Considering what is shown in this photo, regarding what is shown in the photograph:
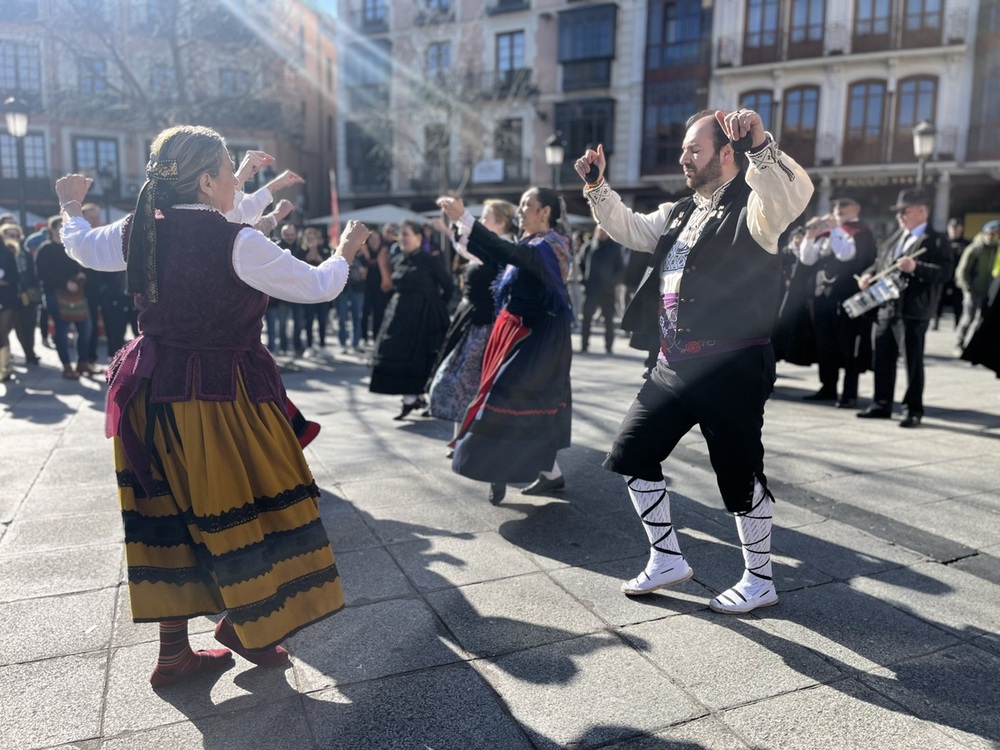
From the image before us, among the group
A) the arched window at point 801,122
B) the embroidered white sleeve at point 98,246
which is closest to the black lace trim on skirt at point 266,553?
the embroidered white sleeve at point 98,246

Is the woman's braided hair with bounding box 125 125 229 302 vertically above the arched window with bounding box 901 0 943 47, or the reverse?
the arched window with bounding box 901 0 943 47

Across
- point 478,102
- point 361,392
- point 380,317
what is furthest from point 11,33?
point 361,392

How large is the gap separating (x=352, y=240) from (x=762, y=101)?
83.4 ft

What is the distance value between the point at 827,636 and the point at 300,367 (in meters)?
8.01

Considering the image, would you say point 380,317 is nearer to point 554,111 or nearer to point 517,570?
point 517,570

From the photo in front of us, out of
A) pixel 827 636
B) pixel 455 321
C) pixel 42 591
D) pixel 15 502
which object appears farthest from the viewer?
pixel 455 321

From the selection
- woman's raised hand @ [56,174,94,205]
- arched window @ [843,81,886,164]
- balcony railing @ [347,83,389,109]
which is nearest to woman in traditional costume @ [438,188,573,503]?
woman's raised hand @ [56,174,94,205]

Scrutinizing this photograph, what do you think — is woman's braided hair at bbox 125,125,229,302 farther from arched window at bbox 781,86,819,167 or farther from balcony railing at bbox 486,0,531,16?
balcony railing at bbox 486,0,531,16

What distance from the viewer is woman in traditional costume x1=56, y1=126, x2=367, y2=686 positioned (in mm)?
2396

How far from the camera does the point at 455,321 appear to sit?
5461 millimetres

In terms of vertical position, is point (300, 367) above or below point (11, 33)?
below

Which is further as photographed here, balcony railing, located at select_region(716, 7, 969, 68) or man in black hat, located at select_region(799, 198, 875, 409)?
balcony railing, located at select_region(716, 7, 969, 68)

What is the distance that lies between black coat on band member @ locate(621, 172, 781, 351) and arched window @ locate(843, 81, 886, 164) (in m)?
23.7

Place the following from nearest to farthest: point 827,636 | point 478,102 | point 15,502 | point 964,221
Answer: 1. point 827,636
2. point 15,502
3. point 964,221
4. point 478,102
